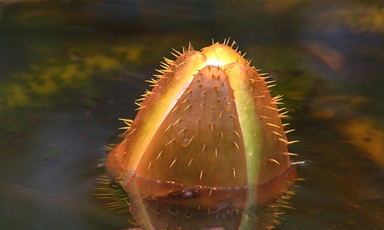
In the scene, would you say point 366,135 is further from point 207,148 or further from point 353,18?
point 207,148

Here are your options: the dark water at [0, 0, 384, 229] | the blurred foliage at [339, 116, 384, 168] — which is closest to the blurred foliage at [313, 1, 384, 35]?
the dark water at [0, 0, 384, 229]

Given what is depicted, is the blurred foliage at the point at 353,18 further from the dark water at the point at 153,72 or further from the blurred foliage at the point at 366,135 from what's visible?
the blurred foliage at the point at 366,135

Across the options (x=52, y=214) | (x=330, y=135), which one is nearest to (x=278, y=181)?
(x=330, y=135)

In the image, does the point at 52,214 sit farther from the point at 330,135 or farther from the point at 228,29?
the point at 228,29

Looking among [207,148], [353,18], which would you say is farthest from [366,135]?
[207,148]

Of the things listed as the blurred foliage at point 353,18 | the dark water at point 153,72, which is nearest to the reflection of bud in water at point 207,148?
the dark water at point 153,72
